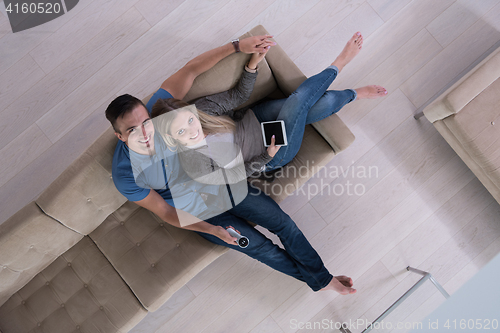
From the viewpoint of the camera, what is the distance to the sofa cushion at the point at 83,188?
52.1 inches

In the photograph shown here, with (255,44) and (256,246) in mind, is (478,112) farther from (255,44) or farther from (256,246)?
(256,246)

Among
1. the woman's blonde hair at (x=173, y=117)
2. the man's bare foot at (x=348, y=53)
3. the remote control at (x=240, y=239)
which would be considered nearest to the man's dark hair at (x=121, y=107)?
the woman's blonde hair at (x=173, y=117)

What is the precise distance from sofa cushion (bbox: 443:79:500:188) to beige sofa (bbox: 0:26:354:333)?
0.67 metres

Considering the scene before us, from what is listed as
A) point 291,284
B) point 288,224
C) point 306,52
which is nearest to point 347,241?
point 291,284

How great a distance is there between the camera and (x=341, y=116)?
1960 mm

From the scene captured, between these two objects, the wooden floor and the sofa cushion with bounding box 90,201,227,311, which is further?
the wooden floor

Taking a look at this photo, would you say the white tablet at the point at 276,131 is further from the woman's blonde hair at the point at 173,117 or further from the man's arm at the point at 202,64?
the man's arm at the point at 202,64

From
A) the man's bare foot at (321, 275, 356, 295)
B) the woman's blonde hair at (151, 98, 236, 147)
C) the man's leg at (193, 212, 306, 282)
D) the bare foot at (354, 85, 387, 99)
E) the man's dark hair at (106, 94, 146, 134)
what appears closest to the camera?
the man's dark hair at (106, 94, 146, 134)

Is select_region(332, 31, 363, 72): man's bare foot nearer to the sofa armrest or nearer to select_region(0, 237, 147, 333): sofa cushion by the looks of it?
the sofa armrest

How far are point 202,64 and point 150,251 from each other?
38.7 inches

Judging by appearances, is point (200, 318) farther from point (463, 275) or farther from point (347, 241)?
point (463, 275)

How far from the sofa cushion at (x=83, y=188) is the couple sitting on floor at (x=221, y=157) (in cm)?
9

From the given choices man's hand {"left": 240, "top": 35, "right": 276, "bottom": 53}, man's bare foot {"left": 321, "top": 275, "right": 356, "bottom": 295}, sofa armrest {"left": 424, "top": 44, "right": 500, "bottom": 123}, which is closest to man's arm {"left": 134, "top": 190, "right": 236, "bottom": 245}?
man's bare foot {"left": 321, "top": 275, "right": 356, "bottom": 295}

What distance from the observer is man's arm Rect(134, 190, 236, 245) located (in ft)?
4.66
